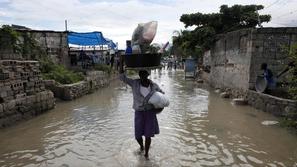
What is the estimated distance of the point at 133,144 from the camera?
20.2 ft

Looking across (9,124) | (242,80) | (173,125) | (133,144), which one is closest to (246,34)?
(242,80)

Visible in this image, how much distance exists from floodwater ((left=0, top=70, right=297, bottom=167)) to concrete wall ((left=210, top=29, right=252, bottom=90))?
2.85 metres

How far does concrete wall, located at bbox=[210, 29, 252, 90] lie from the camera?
12258 millimetres

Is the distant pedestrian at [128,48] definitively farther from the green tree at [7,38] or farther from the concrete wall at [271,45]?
the green tree at [7,38]

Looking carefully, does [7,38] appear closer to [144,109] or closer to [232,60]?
[144,109]

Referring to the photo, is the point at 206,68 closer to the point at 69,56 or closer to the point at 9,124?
the point at 69,56

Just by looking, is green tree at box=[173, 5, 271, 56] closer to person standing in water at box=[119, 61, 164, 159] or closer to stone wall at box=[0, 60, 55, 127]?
stone wall at box=[0, 60, 55, 127]

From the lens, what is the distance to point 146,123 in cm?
505

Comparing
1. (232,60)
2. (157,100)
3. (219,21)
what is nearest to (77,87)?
(232,60)

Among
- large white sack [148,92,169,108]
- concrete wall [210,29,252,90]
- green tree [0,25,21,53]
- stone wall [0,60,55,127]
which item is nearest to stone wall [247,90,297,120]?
concrete wall [210,29,252,90]

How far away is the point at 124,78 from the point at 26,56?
10.7 meters

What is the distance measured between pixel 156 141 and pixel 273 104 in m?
4.91

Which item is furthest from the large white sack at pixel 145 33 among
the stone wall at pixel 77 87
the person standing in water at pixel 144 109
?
the stone wall at pixel 77 87

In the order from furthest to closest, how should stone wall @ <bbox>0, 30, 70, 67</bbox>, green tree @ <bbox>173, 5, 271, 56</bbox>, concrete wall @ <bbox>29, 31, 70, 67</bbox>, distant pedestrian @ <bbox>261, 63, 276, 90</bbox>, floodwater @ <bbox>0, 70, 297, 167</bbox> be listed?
1. green tree @ <bbox>173, 5, 271, 56</bbox>
2. concrete wall @ <bbox>29, 31, 70, 67</bbox>
3. stone wall @ <bbox>0, 30, 70, 67</bbox>
4. distant pedestrian @ <bbox>261, 63, 276, 90</bbox>
5. floodwater @ <bbox>0, 70, 297, 167</bbox>
